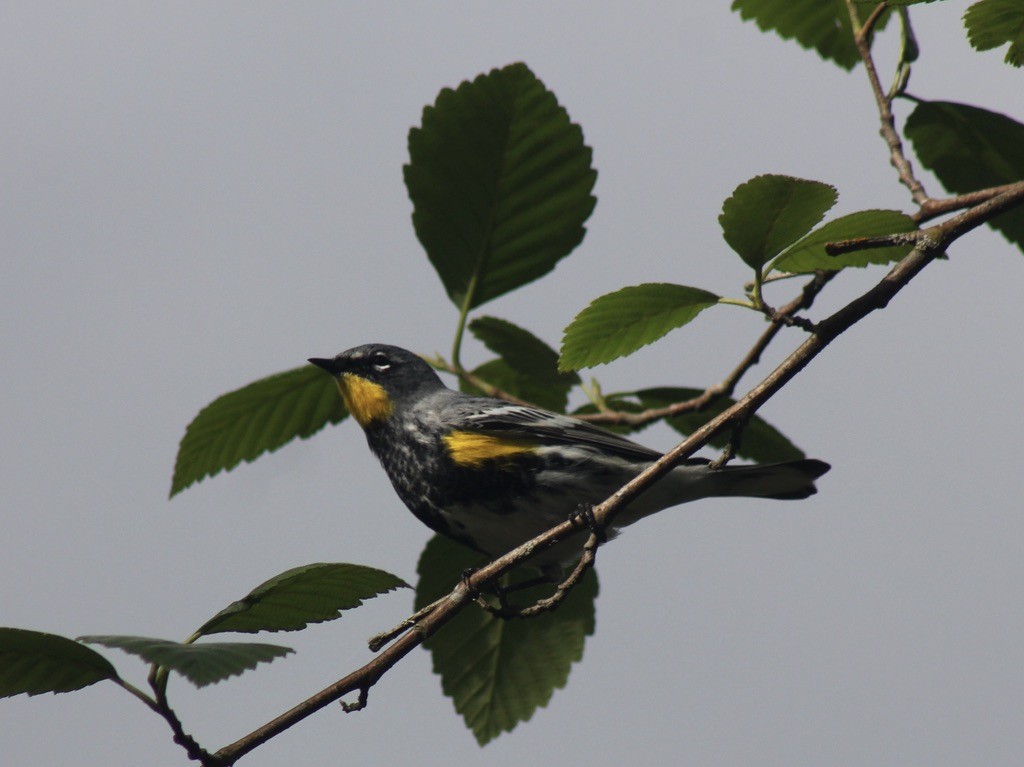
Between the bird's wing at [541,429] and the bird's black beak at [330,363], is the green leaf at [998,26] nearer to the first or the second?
the bird's wing at [541,429]

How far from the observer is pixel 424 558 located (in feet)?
12.3

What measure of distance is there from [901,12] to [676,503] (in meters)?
1.84

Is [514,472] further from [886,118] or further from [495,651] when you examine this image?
[886,118]

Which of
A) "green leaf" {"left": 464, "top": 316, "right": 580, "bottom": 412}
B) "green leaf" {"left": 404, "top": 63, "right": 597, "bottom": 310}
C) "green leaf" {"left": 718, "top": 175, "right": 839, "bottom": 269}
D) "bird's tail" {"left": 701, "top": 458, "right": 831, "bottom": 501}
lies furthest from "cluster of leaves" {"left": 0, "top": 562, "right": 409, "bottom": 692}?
"bird's tail" {"left": 701, "top": 458, "right": 831, "bottom": 501}

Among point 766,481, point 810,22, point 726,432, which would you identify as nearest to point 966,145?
point 810,22

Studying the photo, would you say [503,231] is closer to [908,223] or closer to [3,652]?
[908,223]

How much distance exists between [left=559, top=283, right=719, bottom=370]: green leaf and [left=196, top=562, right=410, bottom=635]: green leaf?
72cm

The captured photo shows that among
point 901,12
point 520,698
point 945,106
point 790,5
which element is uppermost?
point 790,5

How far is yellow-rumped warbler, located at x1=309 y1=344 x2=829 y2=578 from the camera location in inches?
150

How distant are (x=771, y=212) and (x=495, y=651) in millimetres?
1813

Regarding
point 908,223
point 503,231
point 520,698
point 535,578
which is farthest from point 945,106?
point 520,698

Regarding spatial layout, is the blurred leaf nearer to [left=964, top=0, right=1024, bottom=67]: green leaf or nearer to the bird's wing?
the bird's wing

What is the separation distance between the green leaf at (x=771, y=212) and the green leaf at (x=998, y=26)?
438 millimetres

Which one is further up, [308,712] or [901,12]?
[901,12]
